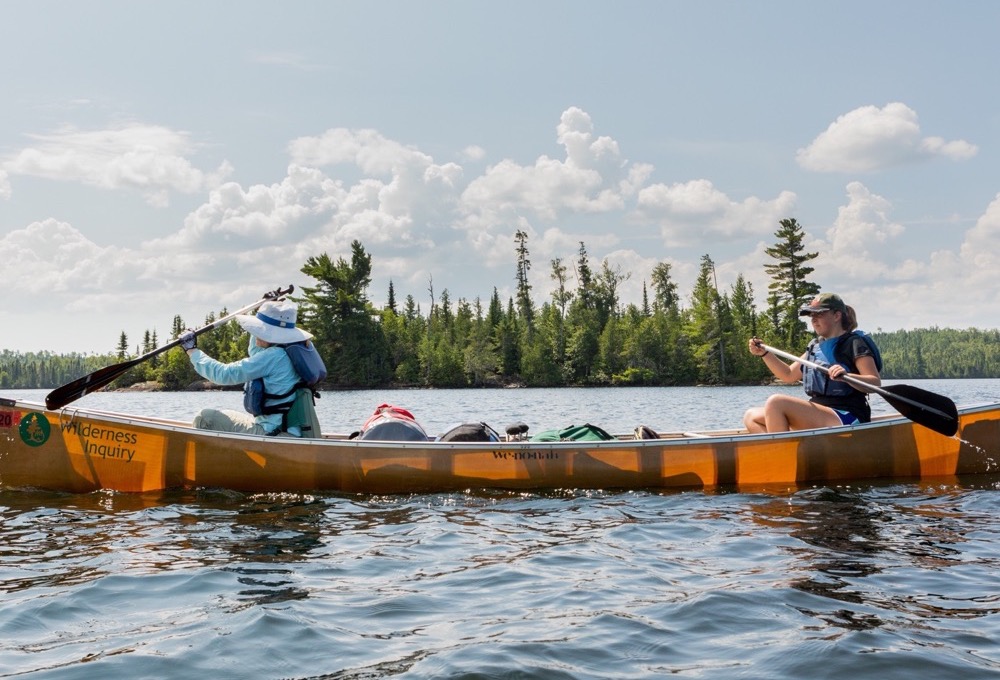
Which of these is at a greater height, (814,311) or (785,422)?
(814,311)

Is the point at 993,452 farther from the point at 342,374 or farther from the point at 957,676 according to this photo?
the point at 342,374

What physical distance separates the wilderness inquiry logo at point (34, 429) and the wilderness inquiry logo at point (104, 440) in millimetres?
166

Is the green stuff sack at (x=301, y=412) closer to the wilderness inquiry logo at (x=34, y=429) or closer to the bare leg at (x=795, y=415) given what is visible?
the wilderness inquiry logo at (x=34, y=429)

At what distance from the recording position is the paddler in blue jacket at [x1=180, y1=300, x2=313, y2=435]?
793 cm

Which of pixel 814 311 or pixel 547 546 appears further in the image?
pixel 814 311

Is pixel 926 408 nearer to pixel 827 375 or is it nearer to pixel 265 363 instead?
pixel 827 375

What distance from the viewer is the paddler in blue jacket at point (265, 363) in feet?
26.0

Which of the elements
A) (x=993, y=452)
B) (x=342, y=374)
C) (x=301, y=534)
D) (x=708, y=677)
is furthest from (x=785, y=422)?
(x=342, y=374)

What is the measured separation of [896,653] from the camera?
3.93 meters

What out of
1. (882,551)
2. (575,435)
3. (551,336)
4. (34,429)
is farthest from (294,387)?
(551,336)

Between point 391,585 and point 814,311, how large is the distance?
5.08 m

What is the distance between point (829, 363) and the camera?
27.9ft

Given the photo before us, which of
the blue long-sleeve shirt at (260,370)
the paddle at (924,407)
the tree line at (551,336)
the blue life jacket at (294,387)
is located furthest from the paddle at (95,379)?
the tree line at (551,336)

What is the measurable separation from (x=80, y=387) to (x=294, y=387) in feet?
7.01
